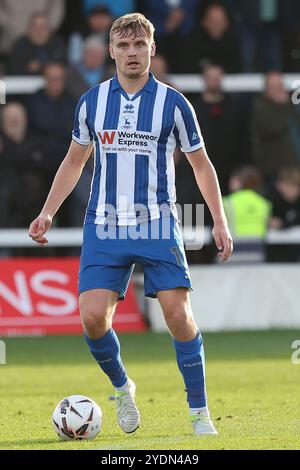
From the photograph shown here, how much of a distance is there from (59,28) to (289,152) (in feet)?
10.8

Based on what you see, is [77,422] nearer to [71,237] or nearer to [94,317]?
[94,317]

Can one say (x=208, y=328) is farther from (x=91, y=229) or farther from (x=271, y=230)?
Result: (x=91, y=229)

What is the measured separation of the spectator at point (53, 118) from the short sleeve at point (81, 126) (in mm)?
6979

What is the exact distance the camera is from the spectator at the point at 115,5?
15078mm

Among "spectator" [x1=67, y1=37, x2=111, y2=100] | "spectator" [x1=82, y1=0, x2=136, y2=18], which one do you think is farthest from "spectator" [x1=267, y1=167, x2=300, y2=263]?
"spectator" [x1=82, y1=0, x2=136, y2=18]

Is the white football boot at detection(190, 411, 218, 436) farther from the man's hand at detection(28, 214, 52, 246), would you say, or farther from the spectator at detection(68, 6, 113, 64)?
the spectator at detection(68, 6, 113, 64)

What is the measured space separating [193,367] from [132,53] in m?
1.78

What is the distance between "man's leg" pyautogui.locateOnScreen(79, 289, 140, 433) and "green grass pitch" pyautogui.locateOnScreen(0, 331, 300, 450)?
129 mm

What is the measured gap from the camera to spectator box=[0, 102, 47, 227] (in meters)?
14.1

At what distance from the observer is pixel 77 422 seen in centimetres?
680

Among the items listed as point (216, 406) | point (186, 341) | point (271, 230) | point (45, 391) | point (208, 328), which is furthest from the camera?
point (271, 230)
